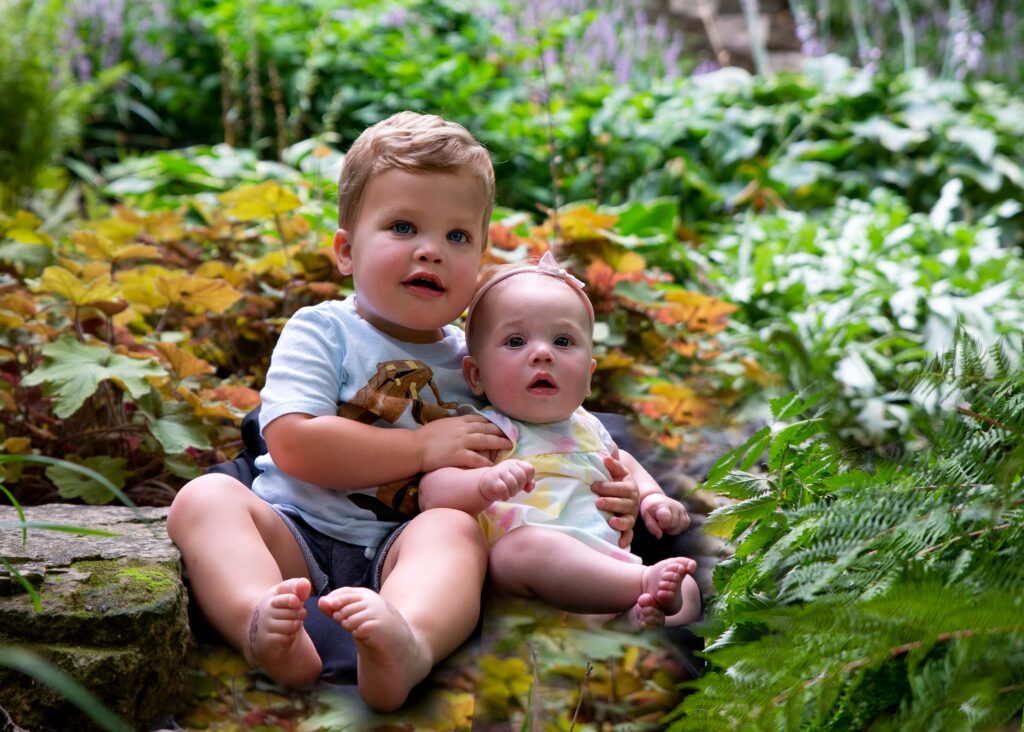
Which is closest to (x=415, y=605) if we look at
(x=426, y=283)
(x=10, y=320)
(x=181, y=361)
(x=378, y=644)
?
(x=378, y=644)

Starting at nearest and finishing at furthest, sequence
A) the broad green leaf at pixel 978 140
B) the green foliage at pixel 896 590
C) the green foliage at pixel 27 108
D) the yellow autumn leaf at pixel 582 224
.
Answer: the green foliage at pixel 896 590 < the yellow autumn leaf at pixel 582 224 < the green foliage at pixel 27 108 < the broad green leaf at pixel 978 140

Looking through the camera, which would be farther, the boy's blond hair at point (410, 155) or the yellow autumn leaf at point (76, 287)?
the yellow autumn leaf at point (76, 287)

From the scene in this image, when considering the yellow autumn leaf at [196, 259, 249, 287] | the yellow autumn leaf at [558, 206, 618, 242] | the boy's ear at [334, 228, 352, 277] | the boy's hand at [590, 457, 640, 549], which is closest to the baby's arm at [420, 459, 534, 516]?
the boy's hand at [590, 457, 640, 549]

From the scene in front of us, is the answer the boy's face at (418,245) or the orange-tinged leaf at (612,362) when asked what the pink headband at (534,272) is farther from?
the orange-tinged leaf at (612,362)

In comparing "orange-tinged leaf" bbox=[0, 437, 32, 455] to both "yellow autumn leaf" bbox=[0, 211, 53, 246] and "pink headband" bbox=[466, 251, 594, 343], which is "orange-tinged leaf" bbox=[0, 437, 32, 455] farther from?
"pink headband" bbox=[466, 251, 594, 343]

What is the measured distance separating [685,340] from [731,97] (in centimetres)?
352

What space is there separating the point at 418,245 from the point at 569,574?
0.67 meters

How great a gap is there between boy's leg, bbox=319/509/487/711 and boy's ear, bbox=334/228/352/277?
58 cm

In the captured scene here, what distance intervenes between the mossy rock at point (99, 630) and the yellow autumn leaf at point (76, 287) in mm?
929

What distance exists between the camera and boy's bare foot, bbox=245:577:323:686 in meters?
1.43

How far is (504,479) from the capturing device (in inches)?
66.6

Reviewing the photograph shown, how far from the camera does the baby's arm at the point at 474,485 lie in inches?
66.8

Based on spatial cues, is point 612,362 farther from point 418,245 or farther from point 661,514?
point 418,245

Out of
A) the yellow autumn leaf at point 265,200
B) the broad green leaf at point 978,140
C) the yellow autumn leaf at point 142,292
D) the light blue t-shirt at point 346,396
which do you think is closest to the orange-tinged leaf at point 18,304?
the yellow autumn leaf at point 142,292
